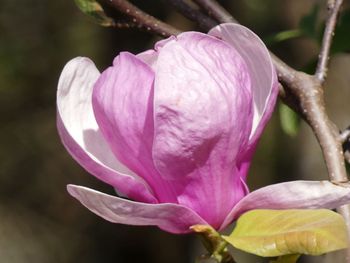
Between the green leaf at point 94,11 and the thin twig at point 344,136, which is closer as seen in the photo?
the thin twig at point 344,136

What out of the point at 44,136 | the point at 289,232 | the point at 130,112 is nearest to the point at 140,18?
the point at 130,112

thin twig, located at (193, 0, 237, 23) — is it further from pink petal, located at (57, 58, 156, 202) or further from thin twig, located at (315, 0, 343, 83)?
pink petal, located at (57, 58, 156, 202)

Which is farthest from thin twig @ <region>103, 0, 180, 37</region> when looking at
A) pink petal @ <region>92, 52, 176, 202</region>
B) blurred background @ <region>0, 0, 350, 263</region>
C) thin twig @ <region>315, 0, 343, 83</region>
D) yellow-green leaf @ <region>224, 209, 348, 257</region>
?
blurred background @ <region>0, 0, 350, 263</region>

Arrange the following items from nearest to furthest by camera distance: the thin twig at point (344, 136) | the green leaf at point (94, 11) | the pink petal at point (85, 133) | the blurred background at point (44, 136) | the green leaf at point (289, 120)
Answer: the pink petal at point (85, 133) → the thin twig at point (344, 136) → the green leaf at point (94, 11) → the green leaf at point (289, 120) → the blurred background at point (44, 136)

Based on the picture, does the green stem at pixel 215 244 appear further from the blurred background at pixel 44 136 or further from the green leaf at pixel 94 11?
the blurred background at pixel 44 136

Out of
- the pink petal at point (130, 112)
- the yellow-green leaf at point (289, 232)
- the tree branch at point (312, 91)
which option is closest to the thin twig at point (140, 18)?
the tree branch at point (312, 91)

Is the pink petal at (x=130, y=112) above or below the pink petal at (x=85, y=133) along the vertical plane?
above

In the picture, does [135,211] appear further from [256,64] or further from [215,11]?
[215,11]
